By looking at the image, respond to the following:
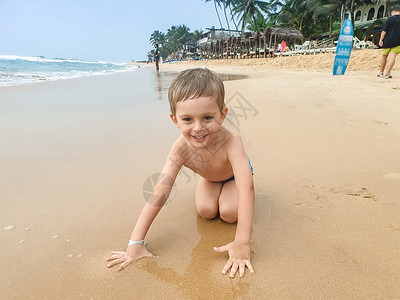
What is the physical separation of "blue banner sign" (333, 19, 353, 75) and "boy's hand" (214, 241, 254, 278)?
9.07 m

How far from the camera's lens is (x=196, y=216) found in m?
1.66

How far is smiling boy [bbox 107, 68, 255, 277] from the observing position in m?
1.25

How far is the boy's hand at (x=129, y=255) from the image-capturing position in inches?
49.5

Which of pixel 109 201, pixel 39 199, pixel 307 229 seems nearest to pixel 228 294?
pixel 307 229

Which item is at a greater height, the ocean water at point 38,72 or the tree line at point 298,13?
the tree line at point 298,13

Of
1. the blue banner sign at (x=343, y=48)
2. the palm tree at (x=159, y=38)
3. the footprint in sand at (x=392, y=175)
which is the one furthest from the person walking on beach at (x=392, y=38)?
the palm tree at (x=159, y=38)

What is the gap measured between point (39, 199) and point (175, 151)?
109 cm

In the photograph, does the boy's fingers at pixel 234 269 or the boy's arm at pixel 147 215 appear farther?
the boy's arm at pixel 147 215

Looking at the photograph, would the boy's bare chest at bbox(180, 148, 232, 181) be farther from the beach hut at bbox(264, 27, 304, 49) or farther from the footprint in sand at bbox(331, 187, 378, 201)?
the beach hut at bbox(264, 27, 304, 49)

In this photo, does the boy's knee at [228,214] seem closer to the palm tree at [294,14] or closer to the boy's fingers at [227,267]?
the boy's fingers at [227,267]

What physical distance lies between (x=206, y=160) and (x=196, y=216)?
1.29 feet

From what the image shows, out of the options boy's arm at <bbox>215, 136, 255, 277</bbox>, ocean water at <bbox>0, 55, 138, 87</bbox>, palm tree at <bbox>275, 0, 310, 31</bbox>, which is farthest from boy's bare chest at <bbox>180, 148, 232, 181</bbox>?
palm tree at <bbox>275, 0, 310, 31</bbox>

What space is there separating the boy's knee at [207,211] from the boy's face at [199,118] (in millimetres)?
458

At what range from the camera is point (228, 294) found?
107 cm
